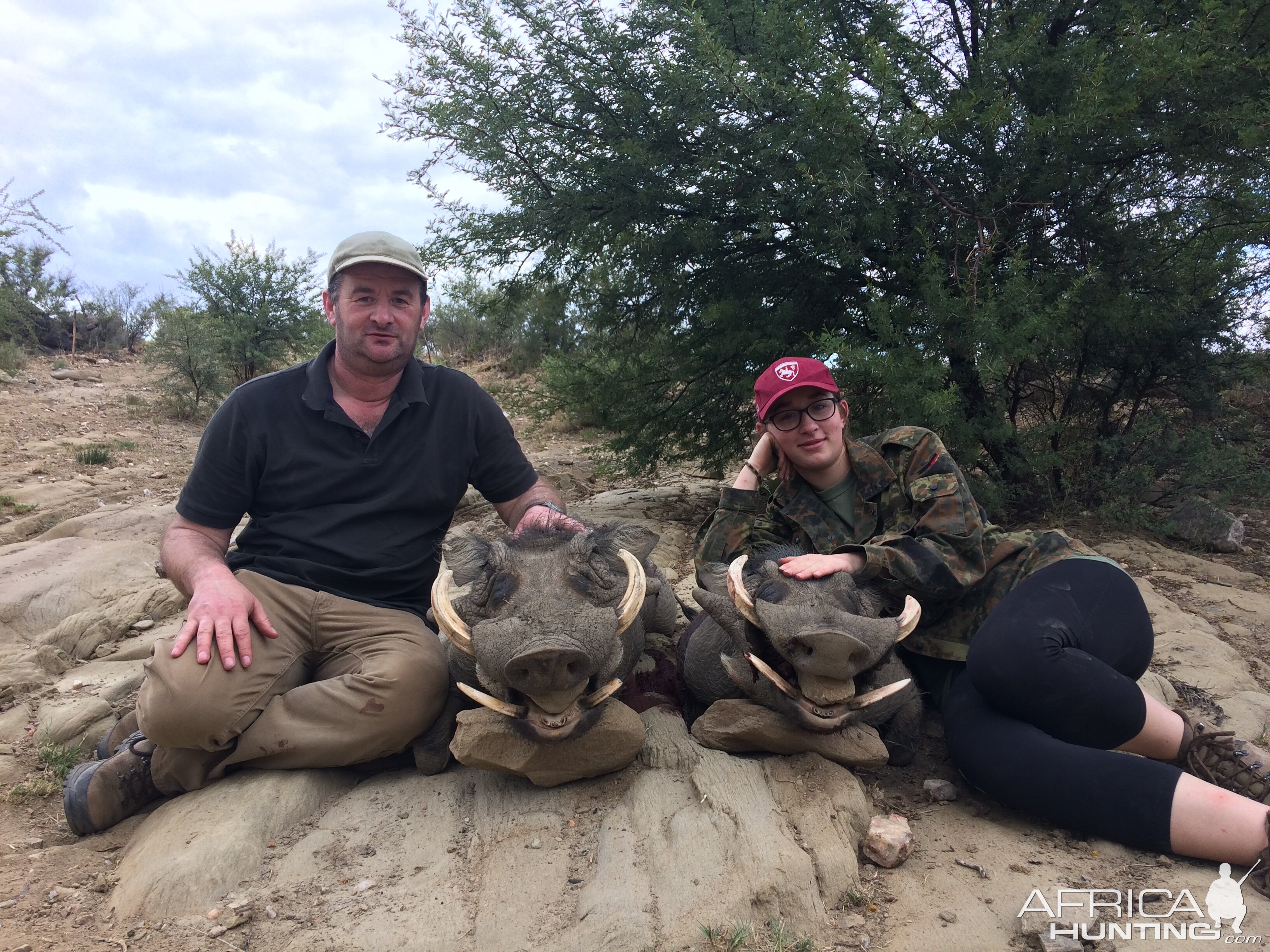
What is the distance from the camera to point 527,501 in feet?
12.1

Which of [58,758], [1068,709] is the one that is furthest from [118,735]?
[1068,709]

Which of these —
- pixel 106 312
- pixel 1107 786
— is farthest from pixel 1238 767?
pixel 106 312

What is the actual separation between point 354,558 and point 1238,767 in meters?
3.05

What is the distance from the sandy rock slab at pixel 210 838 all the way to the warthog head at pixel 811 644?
1.49 meters

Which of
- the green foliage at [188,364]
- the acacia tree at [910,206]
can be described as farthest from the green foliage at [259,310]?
the acacia tree at [910,206]

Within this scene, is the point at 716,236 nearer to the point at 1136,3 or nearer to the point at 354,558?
the point at 1136,3

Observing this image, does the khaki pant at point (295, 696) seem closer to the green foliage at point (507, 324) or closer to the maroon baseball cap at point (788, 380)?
the maroon baseball cap at point (788, 380)

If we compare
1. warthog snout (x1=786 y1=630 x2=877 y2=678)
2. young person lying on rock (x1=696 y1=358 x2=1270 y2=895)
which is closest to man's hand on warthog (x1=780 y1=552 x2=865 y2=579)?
young person lying on rock (x1=696 y1=358 x2=1270 y2=895)

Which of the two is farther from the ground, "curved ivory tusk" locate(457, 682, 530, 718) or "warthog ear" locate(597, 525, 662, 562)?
"warthog ear" locate(597, 525, 662, 562)

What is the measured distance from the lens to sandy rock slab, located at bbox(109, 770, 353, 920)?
2453 mm

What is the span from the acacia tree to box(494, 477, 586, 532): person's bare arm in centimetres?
225

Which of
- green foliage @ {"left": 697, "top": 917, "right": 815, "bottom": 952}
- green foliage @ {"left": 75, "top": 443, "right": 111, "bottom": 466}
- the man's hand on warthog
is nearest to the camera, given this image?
green foliage @ {"left": 697, "top": 917, "right": 815, "bottom": 952}

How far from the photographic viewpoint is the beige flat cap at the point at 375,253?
135 inches

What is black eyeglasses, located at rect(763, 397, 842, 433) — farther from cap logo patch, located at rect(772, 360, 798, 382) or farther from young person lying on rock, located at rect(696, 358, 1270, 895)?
cap logo patch, located at rect(772, 360, 798, 382)
